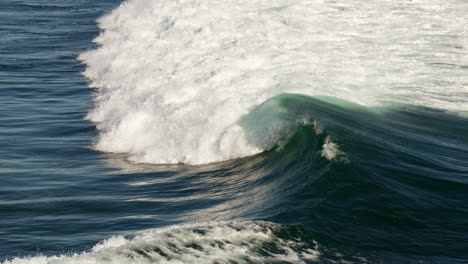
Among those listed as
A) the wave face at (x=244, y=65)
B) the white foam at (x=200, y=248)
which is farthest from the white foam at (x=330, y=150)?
the white foam at (x=200, y=248)

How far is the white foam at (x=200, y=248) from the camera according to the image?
20.6ft

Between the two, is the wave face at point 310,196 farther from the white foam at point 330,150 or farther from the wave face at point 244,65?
the wave face at point 244,65

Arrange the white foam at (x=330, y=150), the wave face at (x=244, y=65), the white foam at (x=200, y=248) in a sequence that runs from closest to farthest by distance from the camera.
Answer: the white foam at (x=200, y=248) < the white foam at (x=330, y=150) < the wave face at (x=244, y=65)

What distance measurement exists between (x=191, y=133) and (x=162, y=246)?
6.03 meters

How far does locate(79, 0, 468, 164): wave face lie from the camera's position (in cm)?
1312

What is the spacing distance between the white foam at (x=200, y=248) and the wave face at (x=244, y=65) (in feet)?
14.7

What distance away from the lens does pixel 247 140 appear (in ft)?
38.7

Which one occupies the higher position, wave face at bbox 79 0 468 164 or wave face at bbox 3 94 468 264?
wave face at bbox 79 0 468 164


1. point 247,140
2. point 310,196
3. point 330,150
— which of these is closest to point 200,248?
point 310,196

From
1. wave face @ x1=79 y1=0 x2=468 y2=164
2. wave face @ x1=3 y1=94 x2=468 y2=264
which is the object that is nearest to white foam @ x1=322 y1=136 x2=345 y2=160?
wave face @ x1=3 y1=94 x2=468 y2=264

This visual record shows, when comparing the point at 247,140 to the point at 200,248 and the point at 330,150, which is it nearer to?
the point at 330,150

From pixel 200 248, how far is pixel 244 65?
1006 cm

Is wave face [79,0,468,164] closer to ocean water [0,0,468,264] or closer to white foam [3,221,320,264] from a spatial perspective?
ocean water [0,0,468,264]

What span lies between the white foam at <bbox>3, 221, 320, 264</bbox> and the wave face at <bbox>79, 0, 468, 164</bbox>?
4466 mm
